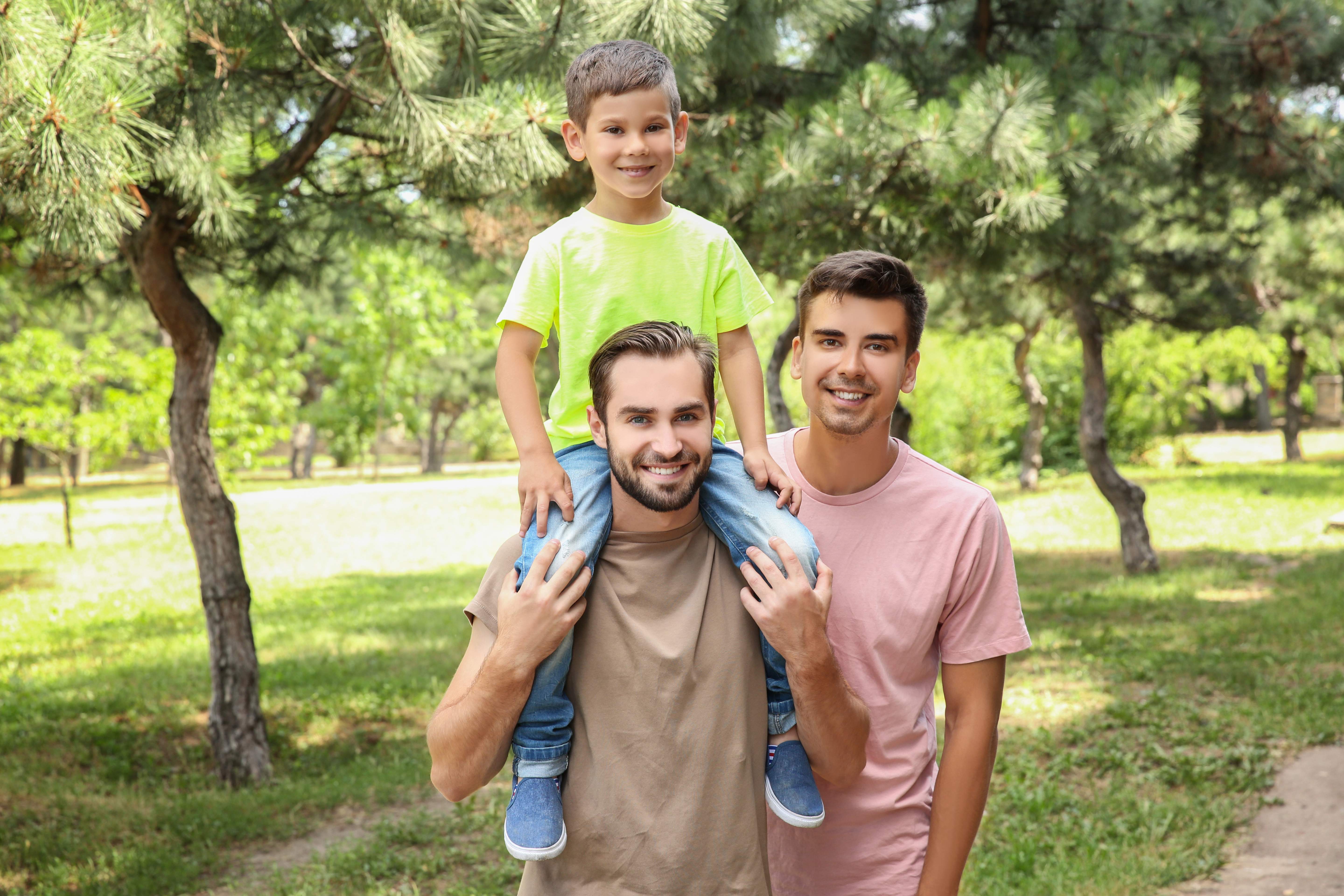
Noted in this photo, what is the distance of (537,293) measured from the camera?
214cm

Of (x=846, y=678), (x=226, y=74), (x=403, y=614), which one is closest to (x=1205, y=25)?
(x=226, y=74)

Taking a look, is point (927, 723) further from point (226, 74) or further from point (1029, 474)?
point (1029, 474)

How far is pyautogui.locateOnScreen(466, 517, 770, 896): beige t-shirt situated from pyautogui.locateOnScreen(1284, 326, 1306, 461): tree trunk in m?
23.6

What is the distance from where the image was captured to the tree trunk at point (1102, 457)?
10539mm

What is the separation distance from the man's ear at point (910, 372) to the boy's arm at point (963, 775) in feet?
1.82

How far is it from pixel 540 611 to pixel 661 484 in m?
0.30

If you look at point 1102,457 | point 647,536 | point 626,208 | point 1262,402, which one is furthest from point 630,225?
point 1262,402

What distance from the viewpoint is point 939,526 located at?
2.03 metres

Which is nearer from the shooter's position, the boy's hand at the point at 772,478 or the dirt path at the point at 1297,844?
the boy's hand at the point at 772,478

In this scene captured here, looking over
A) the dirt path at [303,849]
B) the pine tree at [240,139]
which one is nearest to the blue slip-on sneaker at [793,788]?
the pine tree at [240,139]

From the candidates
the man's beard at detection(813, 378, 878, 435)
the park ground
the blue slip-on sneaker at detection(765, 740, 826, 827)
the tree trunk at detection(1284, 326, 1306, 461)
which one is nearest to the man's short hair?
the man's beard at detection(813, 378, 878, 435)

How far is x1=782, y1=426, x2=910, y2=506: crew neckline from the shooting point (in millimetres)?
2098

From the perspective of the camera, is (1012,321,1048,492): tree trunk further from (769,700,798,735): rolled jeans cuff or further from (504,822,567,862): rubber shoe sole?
(504,822,567,862): rubber shoe sole

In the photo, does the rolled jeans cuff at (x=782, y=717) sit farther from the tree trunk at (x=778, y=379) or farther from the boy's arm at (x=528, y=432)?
the tree trunk at (x=778, y=379)
